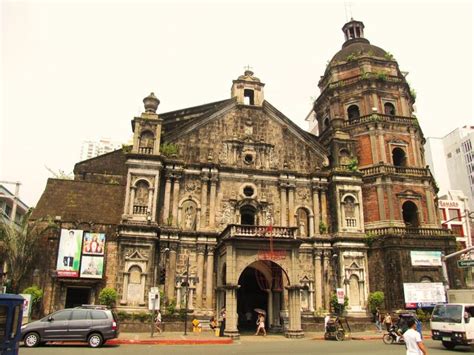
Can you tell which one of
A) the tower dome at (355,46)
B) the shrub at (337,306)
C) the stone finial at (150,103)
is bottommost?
the shrub at (337,306)

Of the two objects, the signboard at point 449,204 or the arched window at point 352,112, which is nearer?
the arched window at point 352,112

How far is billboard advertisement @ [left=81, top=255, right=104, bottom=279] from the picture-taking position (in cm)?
2456

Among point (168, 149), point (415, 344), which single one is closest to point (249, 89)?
point (168, 149)

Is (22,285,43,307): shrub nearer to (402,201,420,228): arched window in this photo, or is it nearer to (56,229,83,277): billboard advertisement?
(56,229,83,277): billboard advertisement

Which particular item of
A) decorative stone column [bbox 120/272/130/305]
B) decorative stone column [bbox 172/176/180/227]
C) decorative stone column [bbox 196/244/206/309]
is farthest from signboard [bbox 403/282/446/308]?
decorative stone column [bbox 120/272/130/305]

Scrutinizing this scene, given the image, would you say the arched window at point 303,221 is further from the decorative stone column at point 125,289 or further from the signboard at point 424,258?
the decorative stone column at point 125,289

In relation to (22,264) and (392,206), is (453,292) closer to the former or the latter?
(392,206)

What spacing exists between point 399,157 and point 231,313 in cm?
1955

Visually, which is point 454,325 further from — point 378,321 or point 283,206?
point 283,206

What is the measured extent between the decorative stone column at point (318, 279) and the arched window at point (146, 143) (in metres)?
13.5

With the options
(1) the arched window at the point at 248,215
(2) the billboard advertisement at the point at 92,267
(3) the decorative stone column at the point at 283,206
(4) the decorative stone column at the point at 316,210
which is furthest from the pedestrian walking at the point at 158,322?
(4) the decorative stone column at the point at 316,210

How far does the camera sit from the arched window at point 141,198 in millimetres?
26203

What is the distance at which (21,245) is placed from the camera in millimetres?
24406

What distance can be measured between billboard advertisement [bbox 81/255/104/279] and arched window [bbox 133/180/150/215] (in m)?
3.71
